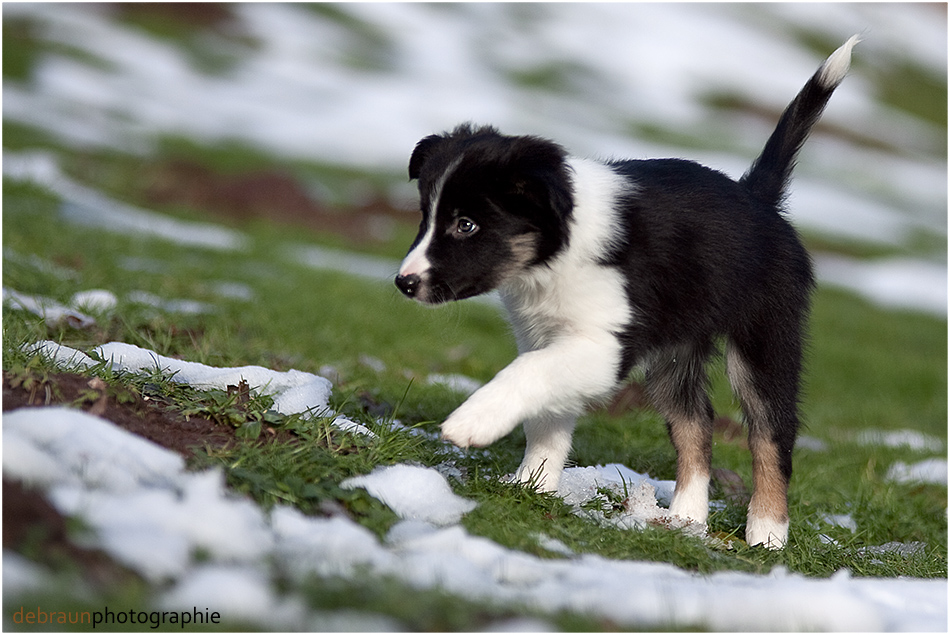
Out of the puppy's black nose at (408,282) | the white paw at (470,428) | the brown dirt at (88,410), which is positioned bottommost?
the brown dirt at (88,410)

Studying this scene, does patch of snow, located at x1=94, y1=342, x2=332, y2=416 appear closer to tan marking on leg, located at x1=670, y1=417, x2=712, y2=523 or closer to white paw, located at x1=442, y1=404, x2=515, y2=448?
white paw, located at x1=442, y1=404, x2=515, y2=448

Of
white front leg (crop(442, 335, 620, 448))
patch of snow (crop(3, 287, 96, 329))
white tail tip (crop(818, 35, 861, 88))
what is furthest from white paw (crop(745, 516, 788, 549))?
patch of snow (crop(3, 287, 96, 329))

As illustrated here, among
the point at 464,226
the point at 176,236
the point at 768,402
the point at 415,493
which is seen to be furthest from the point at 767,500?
the point at 176,236

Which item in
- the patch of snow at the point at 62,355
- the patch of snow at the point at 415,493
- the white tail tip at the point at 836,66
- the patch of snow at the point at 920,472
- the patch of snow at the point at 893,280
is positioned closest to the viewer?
the patch of snow at the point at 415,493

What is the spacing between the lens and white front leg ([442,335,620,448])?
3.28m

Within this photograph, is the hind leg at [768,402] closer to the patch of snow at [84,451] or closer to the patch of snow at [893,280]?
the patch of snow at [84,451]

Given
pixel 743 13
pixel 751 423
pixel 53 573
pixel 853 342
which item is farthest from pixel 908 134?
pixel 53 573

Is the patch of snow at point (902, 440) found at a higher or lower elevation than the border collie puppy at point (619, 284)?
lower

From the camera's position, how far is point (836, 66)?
4359 millimetres

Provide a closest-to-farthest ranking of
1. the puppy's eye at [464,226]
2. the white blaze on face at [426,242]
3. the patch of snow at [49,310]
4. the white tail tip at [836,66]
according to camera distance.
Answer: the white blaze on face at [426,242] → the puppy's eye at [464,226] → the white tail tip at [836,66] → the patch of snow at [49,310]

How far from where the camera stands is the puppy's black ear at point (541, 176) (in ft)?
11.8

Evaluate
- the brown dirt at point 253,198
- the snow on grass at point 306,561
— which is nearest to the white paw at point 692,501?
the snow on grass at point 306,561

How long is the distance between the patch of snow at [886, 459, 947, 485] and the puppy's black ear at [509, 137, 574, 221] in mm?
3648

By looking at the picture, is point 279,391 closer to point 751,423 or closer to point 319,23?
point 751,423
